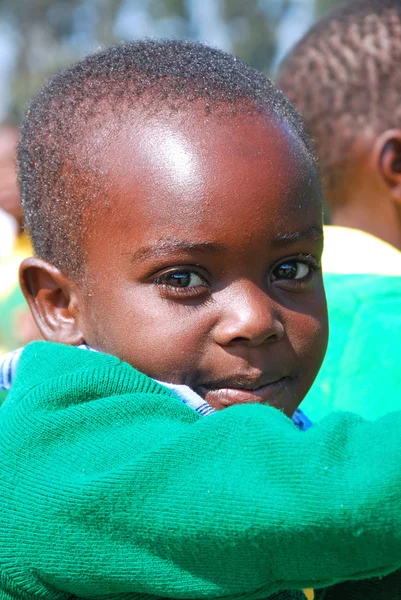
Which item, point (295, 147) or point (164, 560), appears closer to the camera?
point (164, 560)

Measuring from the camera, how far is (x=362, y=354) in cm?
263

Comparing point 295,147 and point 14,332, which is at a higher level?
point 14,332

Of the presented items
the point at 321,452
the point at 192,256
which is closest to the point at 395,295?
the point at 192,256

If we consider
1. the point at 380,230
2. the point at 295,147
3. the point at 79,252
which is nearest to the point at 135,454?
the point at 79,252

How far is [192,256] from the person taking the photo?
78.5 inches

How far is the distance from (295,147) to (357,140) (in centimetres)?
150

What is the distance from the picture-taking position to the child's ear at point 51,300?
7.29ft

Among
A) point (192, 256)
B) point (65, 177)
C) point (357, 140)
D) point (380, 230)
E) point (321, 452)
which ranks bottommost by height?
point (321, 452)

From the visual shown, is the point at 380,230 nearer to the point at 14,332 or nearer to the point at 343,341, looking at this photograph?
the point at 343,341

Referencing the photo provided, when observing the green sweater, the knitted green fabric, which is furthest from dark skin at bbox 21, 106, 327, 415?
the knitted green fabric

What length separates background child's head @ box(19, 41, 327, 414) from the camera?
78.6 inches

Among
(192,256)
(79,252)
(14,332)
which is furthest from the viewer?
(14,332)

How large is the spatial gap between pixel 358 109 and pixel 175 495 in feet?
7.79

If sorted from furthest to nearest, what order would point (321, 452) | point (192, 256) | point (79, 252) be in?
point (79, 252) → point (192, 256) → point (321, 452)
